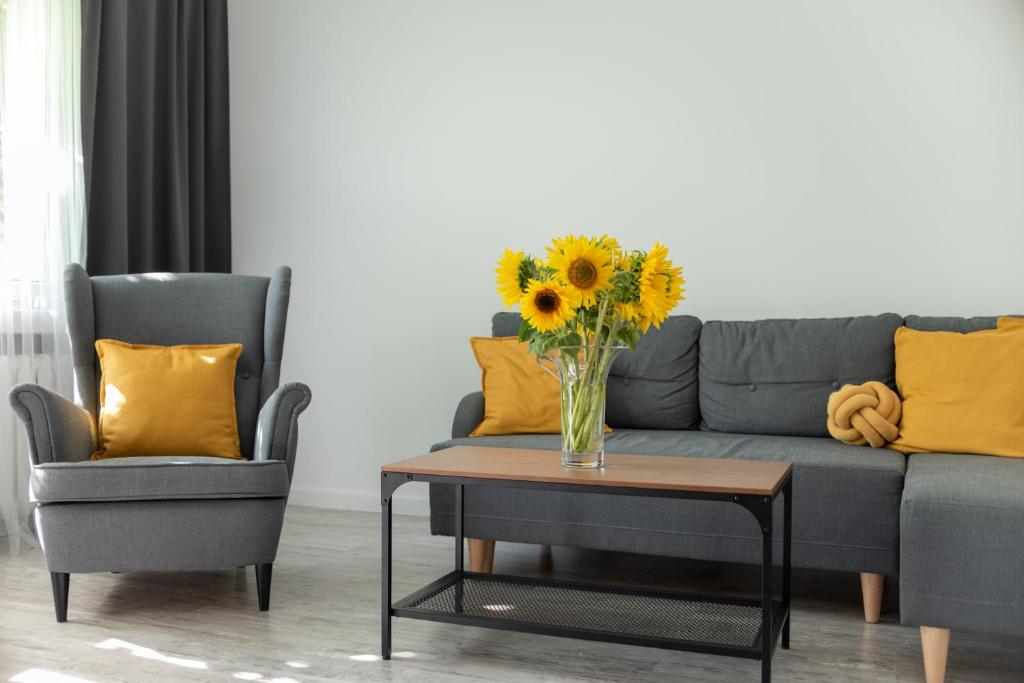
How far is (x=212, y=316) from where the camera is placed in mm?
3221

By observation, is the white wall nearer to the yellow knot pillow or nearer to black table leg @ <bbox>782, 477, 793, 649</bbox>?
the yellow knot pillow

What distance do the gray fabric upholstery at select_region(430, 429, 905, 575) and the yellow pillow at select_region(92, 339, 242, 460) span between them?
745 mm

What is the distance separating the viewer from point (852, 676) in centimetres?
219

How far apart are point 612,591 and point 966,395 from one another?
1.24m

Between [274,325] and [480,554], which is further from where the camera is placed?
[274,325]

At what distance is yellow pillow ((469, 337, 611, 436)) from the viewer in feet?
10.4

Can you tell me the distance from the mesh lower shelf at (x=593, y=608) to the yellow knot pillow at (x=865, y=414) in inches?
31.3

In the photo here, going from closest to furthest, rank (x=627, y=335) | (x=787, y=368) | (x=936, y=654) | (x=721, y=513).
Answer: (x=936, y=654), (x=627, y=335), (x=721, y=513), (x=787, y=368)

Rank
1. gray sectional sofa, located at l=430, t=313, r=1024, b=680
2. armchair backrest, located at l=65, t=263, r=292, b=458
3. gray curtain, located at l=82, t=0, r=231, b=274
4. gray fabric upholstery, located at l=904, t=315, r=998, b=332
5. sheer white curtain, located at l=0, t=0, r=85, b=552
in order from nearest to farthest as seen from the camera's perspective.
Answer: gray sectional sofa, located at l=430, t=313, r=1024, b=680 < gray fabric upholstery, located at l=904, t=315, r=998, b=332 < armchair backrest, located at l=65, t=263, r=292, b=458 < sheer white curtain, located at l=0, t=0, r=85, b=552 < gray curtain, located at l=82, t=0, r=231, b=274

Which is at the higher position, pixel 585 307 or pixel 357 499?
pixel 585 307

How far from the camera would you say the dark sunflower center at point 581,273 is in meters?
2.10

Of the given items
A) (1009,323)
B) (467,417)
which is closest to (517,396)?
(467,417)

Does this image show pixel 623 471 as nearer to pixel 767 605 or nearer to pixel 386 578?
pixel 767 605

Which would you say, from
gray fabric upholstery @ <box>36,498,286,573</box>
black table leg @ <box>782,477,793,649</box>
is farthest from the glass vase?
gray fabric upholstery @ <box>36,498,286,573</box>
